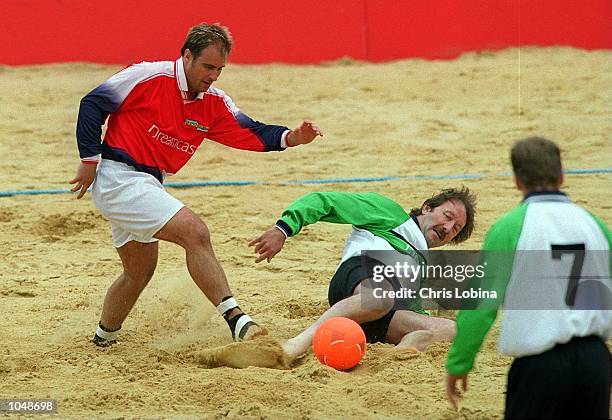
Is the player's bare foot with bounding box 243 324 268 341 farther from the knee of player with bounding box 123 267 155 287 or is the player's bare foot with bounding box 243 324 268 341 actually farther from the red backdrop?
the red backdrop

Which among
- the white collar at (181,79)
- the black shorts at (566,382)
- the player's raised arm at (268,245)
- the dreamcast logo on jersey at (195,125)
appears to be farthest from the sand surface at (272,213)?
the white collar at (181,79)

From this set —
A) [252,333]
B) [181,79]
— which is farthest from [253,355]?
[181,79]

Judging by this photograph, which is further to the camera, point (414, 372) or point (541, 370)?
point (414, 372)

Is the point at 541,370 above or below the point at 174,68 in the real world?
below

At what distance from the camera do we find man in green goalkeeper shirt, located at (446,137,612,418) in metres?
3.53

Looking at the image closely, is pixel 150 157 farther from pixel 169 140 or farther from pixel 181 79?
pixel 181 79

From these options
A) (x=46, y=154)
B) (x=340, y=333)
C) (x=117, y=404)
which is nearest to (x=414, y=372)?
(x=340, y=333)

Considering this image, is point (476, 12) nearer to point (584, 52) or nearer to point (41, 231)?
point (584, 52)

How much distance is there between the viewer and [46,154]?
11258 mm

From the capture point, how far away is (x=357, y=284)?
5660mm

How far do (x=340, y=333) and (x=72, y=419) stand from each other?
1.46 m

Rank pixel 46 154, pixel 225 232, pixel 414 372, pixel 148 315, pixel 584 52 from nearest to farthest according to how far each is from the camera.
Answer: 1. pixel 414 372
2. pixel 148 315
3. pixel 225 232
4. pixel 46 154
5. pixel 584 52

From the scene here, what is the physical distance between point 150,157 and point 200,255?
2.27ft

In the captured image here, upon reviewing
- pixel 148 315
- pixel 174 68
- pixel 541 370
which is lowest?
pixel 148 315
